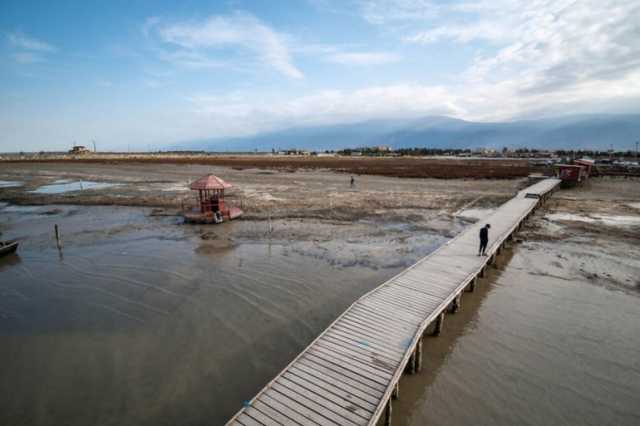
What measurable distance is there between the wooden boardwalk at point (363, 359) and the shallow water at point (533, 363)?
720 millimetres

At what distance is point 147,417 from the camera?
6.77 meters

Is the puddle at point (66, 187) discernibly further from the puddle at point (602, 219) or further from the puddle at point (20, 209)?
the puddle at point (602, 219)

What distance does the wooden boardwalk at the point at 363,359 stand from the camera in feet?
18.8

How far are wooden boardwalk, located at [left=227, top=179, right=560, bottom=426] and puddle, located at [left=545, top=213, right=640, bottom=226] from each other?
56.4 feet

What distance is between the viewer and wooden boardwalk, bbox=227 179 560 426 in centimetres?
574

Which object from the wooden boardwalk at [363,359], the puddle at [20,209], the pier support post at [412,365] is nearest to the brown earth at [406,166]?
the wooden boardwalk at [363,359]

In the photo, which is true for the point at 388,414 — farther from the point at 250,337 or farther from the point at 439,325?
the point at 250,337

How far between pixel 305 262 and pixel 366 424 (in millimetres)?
10004

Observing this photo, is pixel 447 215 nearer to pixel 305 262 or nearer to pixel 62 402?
pixel 305 262

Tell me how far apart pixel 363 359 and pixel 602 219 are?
2578cm

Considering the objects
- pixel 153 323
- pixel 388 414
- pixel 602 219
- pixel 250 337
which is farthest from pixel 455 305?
pixel 602 219

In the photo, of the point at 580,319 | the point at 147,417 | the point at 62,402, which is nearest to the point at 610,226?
the point at 580,319

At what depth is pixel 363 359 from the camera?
710 cm

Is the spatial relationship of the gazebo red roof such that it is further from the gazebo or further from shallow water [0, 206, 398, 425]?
shallow water [0, 206, 398, 425]
